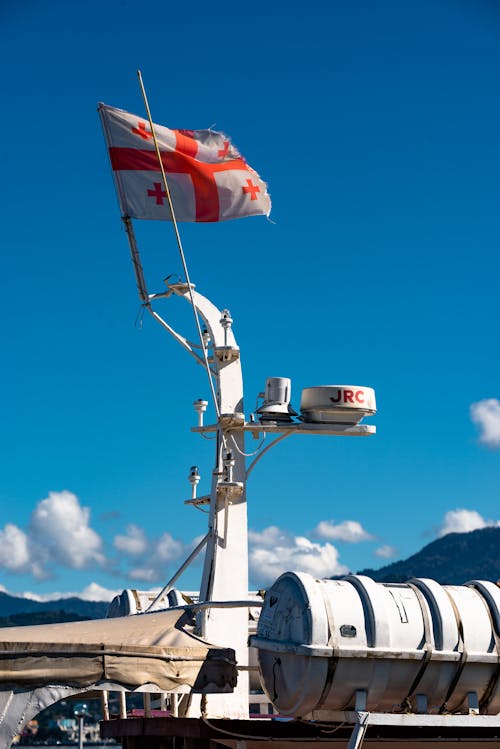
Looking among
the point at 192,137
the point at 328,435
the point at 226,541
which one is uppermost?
the point at 192,137

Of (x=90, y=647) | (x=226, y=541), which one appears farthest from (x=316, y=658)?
(x=226, y=541)

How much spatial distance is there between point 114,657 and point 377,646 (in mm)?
4217

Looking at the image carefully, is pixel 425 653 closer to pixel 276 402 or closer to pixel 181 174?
pixel 276 402

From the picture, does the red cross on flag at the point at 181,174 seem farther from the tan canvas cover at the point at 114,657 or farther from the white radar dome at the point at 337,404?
the tan canvas cover at the point at 114,657

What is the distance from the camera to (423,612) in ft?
60.5

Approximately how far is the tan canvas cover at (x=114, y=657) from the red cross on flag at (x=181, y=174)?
11.9 meters

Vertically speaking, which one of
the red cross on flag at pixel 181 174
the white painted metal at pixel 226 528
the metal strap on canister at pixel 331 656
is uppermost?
the red cross on flag at pixel 181 174

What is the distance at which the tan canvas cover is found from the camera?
728 inches

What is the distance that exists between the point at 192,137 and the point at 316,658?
15.9 metres

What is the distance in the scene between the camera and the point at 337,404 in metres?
26.1

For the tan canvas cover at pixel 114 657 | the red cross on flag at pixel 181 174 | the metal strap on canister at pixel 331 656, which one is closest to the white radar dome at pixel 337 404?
the red cross on flag at pixel 181 174

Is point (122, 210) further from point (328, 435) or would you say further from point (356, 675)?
point (356, 675)

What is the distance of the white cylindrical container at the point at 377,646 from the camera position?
1780 centimetres

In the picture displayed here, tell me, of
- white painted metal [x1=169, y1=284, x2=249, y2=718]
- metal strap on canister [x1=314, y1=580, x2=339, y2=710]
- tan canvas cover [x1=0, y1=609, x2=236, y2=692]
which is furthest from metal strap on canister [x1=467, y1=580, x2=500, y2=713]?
white painted metal [x1=169, y1=284, x2=249, y2=718]
